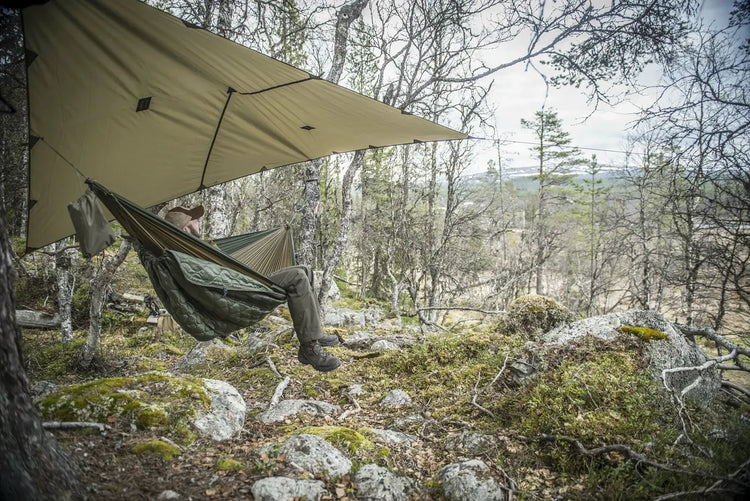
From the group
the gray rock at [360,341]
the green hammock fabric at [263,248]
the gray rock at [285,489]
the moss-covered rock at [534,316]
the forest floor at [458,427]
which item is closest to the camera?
the gray rock at [285,489]

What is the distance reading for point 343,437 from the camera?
2.09 meters

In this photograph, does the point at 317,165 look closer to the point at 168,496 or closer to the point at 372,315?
the point at 168,496

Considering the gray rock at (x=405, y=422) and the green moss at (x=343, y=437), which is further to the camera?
the gray rock at (x=405, y=422)

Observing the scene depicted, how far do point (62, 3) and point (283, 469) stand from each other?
2.47m

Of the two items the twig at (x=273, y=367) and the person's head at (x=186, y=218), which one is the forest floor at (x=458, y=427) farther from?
the person's head at (x=186, y=218)

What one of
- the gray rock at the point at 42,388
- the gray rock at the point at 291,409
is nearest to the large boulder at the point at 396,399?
the gray rock at the point at 291,409

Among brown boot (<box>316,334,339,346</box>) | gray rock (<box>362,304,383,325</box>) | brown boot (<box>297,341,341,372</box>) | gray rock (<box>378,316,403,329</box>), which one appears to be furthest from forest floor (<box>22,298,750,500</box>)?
gray rock (<box>362,304,383,325</box>)

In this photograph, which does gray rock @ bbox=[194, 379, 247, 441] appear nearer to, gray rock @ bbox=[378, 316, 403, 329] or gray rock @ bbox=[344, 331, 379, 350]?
gray rock @ bbox=[344, 331, 379, 350]

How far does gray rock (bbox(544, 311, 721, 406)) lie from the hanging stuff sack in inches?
134

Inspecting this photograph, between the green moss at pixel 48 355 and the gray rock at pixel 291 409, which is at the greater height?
the green moss at pixel 48 355

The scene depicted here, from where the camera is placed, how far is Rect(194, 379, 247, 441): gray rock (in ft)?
6.88

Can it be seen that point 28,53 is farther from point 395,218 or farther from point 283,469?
point 395,218

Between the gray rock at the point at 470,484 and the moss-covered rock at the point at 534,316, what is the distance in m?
2.08

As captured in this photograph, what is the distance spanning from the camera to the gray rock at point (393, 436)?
7.55 feet
